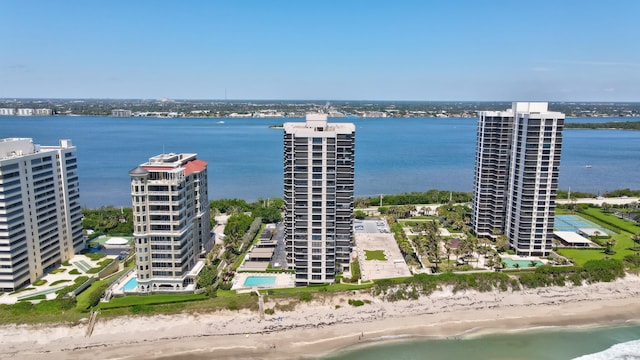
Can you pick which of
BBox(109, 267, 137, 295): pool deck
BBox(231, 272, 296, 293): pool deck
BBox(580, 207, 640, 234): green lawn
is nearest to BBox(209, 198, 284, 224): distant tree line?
BBox(231, 272, 296, 293): pool deck

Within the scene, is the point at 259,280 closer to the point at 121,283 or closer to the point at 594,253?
the point at 121,283

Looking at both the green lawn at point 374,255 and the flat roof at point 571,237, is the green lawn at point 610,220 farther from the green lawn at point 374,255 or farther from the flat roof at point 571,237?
the green lawn at point 374,255

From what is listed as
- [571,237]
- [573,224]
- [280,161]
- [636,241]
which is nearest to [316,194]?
[571,237]

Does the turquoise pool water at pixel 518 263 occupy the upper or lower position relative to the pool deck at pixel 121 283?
upper

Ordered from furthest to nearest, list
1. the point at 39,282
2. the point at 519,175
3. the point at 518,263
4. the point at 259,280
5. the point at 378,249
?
the point at 378,249 < the point at 519,175 < the point at 518,263 < the point at 259,280 < the point at 39,282

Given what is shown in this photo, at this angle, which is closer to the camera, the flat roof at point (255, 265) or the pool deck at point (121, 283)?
the pool deck at point (121, 283)

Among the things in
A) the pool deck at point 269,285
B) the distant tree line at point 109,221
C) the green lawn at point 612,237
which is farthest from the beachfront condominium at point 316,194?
the green lawn at point 612,237
